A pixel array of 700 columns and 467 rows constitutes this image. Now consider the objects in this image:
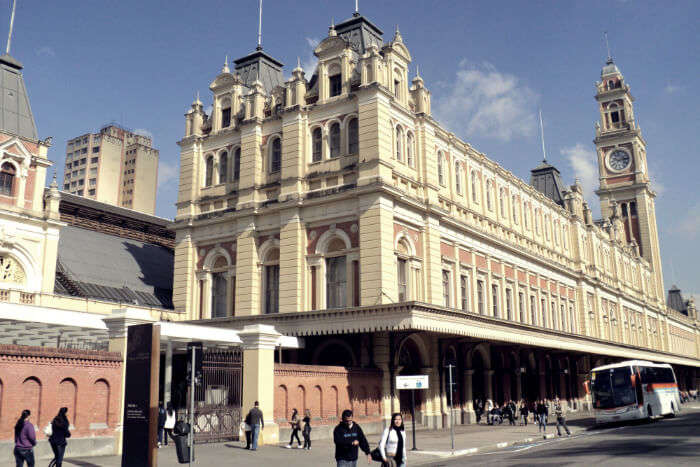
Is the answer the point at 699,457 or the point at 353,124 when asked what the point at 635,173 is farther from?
the point at 699,457

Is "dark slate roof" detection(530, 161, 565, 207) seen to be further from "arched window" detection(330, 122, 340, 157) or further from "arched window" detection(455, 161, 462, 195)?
"arched window" detection(330, 122, 340, 157)

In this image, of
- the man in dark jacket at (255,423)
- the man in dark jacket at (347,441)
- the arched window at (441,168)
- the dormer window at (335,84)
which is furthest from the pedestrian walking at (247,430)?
the arched window at (441,168)

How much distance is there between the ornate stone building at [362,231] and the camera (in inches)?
1332

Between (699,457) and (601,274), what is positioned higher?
(601,274)

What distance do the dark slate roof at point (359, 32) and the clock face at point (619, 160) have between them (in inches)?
2742

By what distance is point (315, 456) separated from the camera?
22.7 meters

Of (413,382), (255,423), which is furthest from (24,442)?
(413,382)

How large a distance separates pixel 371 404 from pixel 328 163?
1304cm

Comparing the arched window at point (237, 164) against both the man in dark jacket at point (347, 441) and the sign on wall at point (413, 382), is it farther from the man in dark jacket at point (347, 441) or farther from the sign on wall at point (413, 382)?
the man in dark jacket at point (347, 441)

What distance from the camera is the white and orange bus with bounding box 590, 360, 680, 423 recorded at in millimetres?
36125

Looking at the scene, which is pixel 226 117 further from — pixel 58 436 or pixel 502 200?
pixel 58 436

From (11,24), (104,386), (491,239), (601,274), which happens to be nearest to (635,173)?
(601,274)

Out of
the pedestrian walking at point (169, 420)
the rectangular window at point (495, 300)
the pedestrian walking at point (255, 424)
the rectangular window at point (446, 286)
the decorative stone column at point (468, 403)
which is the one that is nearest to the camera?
the pedestrian walking at point (255, 424)

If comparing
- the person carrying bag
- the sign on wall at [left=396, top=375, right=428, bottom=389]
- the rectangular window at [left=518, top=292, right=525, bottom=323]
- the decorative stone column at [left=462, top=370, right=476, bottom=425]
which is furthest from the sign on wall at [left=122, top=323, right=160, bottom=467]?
the rectangular window at [left=518, top=292, right=525, bottom=323]
